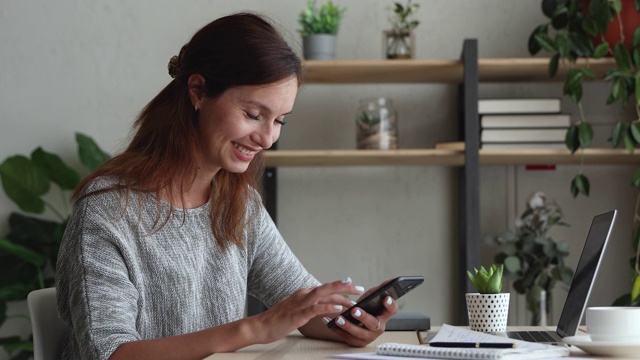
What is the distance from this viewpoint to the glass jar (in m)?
3.38

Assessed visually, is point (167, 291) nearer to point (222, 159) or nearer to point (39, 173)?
point (222, 159)

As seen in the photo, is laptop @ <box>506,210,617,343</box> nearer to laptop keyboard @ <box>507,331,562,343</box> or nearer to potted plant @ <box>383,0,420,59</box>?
laptop keyboard @ <box>507,331,562,343</box>

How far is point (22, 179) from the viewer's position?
3555mm

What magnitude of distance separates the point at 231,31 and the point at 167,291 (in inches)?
20.4

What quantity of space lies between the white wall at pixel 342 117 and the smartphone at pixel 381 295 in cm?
192

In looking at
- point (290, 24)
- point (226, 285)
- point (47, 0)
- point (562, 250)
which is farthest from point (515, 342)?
point (47, 0)

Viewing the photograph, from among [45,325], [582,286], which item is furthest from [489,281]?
[45,325]

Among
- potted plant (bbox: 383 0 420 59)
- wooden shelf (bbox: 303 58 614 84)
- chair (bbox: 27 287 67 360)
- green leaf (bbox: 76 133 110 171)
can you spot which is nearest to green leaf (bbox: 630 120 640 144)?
wooden shelf (bbox: 303 58 614 84)

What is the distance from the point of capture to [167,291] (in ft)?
6.06

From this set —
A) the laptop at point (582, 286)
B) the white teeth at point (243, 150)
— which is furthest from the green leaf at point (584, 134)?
the white teeth at point (243, 150)

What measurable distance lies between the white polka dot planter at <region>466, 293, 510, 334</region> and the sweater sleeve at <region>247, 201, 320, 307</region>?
0.42 m

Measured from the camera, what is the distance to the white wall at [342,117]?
3.65 m

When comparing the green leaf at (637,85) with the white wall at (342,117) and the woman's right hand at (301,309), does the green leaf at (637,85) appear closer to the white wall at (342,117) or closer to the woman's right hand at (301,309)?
the white wall at (342,117)

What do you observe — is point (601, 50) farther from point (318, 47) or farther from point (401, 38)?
point (318, 47)
